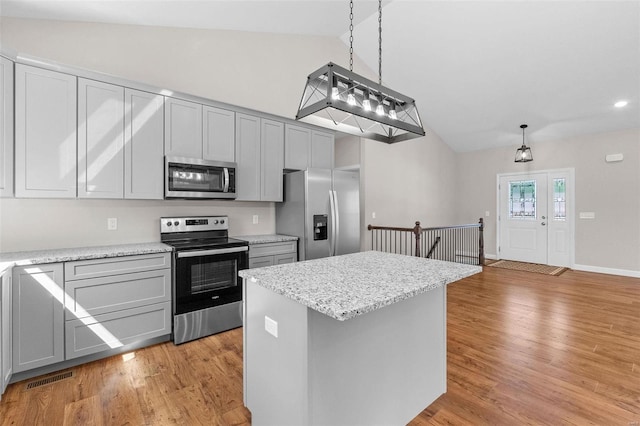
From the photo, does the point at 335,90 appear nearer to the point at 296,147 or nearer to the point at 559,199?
the point at 296,147

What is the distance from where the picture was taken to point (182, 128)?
10.6 feet

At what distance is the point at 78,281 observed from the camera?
2.44 meters

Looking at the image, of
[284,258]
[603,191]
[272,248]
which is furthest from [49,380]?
[603,191]

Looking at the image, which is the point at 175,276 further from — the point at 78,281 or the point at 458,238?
the point at 458,238

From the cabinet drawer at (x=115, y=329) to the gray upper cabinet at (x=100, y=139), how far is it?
3.49 feet

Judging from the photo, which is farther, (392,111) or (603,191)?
(603,191)

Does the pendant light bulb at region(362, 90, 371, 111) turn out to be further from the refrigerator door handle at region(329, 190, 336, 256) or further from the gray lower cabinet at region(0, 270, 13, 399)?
the gray lower cabinet at region(0, 270, 13, 399)

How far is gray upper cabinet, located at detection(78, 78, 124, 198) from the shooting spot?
105 inches

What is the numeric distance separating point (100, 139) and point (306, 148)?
2.34 meters

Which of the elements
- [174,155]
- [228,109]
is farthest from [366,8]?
[174,155]

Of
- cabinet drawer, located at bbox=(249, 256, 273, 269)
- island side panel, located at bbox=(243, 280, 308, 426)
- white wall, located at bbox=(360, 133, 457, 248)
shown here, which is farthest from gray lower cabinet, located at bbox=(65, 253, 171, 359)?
white wall, located at bbox=(360, 133, 457, 248)

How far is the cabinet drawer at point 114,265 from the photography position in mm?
2422

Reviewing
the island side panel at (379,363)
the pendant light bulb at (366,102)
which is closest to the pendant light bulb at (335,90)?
the pendant light bulb at (366,102)

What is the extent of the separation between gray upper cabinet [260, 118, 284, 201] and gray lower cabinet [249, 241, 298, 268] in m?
0.63
